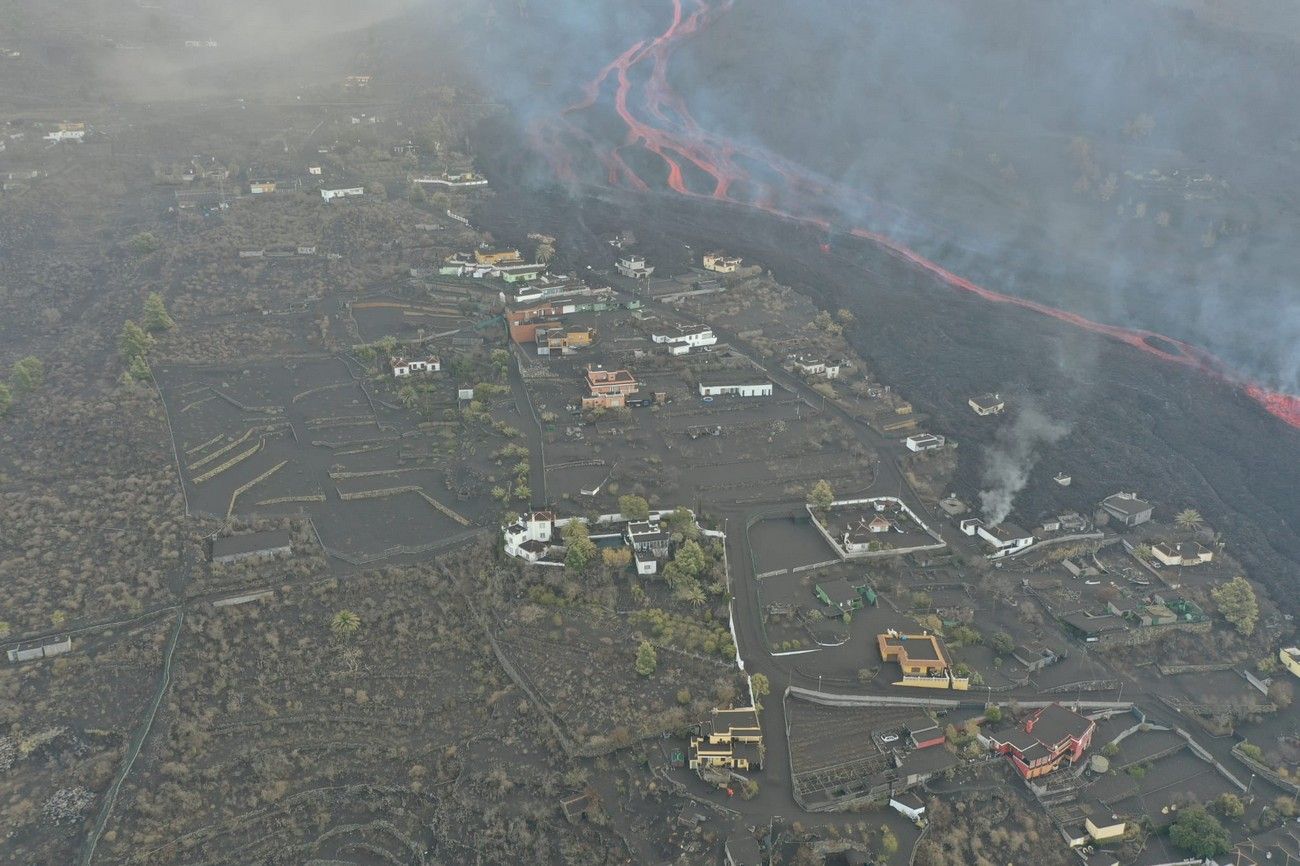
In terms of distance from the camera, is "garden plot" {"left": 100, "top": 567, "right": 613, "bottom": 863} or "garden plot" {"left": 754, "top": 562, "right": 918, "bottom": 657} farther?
"garden plot" {"left": 754, "top": 562, "right": 918, "bottom": 657}

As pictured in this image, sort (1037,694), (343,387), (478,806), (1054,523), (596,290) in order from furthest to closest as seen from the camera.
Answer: (596,290) < (343,387) < (1054,523) < (1037,694) < (478,806)

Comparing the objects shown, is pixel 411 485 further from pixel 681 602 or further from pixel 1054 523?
pixel 1054 523

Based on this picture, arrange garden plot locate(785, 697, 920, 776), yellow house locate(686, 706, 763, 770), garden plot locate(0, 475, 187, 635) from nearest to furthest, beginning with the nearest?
yellow house locate(686, 706, 763, 770) → garden plot locate(785, 697, 920, 776) → garden plot locate(0, 475, 187, 635)

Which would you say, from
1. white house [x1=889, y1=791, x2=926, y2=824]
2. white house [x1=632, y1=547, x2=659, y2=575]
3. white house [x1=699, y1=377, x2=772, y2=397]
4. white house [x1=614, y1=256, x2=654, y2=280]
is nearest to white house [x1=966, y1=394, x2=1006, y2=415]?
white house [x1=699, y1=377, x2=772, y2=397]

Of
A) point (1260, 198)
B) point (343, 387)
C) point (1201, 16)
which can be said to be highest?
point (1201, 16)

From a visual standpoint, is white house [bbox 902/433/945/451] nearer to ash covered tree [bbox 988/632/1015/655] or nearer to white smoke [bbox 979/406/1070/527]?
white smoke [bbox 979/406/1070/527]

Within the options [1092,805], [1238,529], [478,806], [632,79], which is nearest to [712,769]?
[478,806]

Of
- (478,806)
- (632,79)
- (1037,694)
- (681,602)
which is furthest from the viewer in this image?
(632,79)
